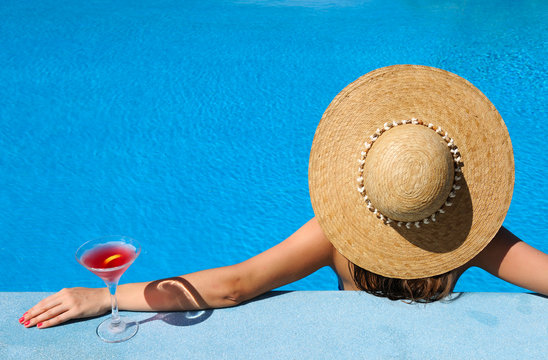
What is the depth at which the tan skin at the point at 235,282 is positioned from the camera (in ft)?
5.25

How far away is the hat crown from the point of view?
4.57 feet

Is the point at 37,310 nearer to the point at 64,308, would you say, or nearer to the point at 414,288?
the point at 64,308

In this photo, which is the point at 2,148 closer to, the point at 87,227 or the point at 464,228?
the point at 87,227

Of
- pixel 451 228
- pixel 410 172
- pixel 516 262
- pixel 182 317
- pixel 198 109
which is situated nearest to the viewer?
pixel 410 172

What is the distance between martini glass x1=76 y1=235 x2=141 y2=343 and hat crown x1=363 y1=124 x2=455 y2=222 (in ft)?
2.76

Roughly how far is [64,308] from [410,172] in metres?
1.18

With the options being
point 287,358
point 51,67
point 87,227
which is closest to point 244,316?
point 287,358

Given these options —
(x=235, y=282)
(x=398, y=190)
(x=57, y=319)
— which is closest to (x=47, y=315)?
(x=57, y=319)

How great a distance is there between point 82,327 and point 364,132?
3.65ft

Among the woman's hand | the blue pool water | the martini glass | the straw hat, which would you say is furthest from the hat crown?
the blue pool water

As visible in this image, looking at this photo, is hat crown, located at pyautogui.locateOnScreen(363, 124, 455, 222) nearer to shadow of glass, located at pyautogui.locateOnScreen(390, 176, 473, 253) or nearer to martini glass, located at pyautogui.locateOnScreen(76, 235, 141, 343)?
shadow of glass, located at pyautogui.locateOnScreen(390, 176, 473, 253)

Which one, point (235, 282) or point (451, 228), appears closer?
point (451, 228)

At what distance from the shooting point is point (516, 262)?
181cm

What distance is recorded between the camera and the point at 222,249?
425cm
